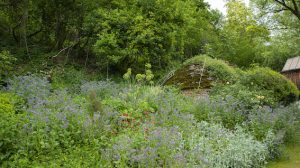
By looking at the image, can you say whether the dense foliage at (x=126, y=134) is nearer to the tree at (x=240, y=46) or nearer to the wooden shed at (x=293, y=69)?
the tree at (x=240, y=46)

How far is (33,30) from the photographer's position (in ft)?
51.2

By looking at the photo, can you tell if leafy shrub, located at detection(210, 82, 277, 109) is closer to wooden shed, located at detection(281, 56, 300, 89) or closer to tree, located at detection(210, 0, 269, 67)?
tree, located at detection(210, 0, 269, 67)

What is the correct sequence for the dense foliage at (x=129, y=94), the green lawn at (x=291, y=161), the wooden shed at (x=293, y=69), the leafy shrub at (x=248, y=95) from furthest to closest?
1. the wooden shed at (x=293, y=69)
2. the leafy shrub at (x=248, y=95)
3. the green lawn at (x=291, y=161)
4. the dense foliage at (x=129, y=94)

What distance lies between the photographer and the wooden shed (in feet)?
84.7

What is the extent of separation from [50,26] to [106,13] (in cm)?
354

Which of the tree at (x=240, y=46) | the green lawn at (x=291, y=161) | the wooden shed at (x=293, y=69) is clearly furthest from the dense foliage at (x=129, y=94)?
the wooden shed at (x=293, y=69)

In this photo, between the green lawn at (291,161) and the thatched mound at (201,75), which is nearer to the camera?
the green lawn at (291,161)

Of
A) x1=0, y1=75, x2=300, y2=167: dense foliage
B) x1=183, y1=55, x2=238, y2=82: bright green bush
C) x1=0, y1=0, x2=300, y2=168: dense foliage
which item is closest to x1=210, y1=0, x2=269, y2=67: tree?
x1=0, y1=0, x2=300, y2=168: dense foliage

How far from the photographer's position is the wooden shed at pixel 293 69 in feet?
84.7

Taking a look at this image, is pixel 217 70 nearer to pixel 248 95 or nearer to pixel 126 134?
pixel 248 95

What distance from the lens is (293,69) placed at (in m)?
26.0

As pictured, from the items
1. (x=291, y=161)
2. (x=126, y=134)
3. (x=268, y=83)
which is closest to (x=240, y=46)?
(x=268, y=83)

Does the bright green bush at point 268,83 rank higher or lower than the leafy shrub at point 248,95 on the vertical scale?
higher

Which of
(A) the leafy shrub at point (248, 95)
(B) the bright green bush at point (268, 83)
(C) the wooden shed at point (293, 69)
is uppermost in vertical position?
(B) the bright green bush at point (268, 83)
